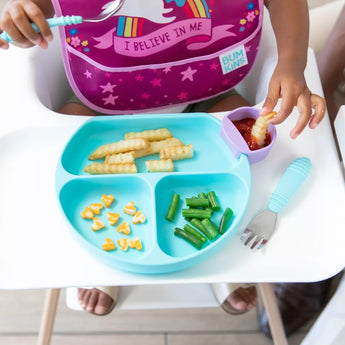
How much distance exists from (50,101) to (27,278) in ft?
1.26

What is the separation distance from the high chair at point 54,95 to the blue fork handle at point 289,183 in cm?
6

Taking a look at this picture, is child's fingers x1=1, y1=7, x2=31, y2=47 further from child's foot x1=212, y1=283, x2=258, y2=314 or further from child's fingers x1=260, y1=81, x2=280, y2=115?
child's foot x1=212, y1=283, x2=258, y2=314

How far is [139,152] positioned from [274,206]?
0.70ft

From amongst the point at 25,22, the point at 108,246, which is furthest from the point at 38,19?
the point at 108,246

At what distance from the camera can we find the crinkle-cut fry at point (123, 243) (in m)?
0.55

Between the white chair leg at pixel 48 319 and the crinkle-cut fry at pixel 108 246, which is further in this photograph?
the white chair leg at pixel 48 319

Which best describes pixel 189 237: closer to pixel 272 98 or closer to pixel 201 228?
pixel 201 228

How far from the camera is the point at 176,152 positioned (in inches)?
25.3

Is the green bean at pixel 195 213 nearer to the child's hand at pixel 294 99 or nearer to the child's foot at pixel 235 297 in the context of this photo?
the child's hand at pixel 294 99

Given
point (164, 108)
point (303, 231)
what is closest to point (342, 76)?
point (164, 108)

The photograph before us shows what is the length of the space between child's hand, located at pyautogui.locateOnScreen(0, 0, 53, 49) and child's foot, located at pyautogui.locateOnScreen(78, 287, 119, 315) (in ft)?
2.06

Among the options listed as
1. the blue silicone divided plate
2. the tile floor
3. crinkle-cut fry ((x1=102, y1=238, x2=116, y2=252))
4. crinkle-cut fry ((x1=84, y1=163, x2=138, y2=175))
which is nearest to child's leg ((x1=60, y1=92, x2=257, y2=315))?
the tile floor

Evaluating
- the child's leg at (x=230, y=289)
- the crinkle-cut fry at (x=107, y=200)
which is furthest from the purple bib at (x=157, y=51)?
the crinkle-cut fry at (x=107, y=200)

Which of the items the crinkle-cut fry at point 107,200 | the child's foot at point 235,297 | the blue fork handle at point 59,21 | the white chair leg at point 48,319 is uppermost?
the blue fork handle at point 59,21
